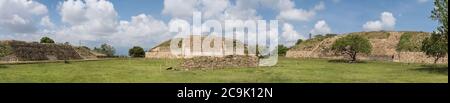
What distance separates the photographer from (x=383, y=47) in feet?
337

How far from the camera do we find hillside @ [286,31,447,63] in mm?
80938

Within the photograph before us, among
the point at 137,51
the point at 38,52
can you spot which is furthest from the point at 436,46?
the point at 137,51

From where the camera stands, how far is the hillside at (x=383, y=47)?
8094cm

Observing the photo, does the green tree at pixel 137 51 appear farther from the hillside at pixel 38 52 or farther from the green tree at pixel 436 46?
the green tree at pixel 436 46

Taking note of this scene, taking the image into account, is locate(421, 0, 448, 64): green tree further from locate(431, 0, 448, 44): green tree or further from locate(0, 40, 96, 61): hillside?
locate(0, 40, 96, 61): hillside

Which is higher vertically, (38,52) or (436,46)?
(436,46)

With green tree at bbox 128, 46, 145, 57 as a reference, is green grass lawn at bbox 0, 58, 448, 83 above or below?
below

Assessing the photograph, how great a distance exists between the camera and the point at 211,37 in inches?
3349

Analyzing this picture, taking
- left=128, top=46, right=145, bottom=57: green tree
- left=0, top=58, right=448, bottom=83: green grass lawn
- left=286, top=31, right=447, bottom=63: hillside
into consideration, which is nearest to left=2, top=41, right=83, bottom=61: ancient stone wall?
left=128, top=46, right=145, bottom=57: green tree

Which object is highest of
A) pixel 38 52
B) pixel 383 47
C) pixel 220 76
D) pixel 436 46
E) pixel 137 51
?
pixel 383 47

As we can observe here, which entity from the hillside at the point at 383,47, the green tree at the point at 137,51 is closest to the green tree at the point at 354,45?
the hillside at the point at 383,47

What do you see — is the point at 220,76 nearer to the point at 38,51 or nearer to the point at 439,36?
the point at 439,36
